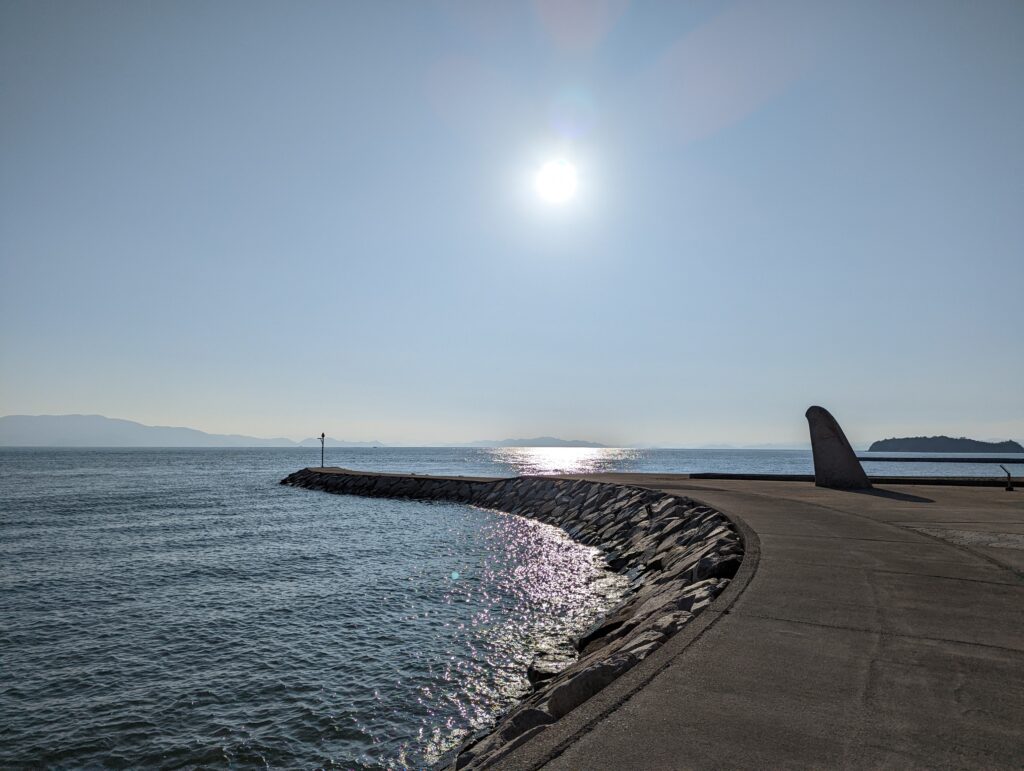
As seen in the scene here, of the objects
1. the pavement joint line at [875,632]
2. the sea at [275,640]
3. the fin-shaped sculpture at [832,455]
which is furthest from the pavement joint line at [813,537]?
the fin-shaped sculpture at [832,455]

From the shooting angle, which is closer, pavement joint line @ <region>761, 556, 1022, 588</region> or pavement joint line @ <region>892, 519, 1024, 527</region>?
pavement joint line @ <region>761, 556, 1022, 588</region>

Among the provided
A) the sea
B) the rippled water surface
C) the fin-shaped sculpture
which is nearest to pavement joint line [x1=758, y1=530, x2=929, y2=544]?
the sea

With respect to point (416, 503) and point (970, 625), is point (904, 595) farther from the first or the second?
point (416, 503)

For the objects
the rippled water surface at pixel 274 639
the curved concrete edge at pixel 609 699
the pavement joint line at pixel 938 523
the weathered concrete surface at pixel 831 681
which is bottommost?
the rippled water surface at pixel 274 639

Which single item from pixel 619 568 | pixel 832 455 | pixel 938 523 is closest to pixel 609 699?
pixel 938 523

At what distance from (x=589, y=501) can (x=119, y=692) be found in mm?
17808

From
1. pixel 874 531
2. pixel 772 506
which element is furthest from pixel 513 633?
pixel 772 506

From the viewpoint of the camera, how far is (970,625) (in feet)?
16.0

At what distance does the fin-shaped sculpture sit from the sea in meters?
9.70

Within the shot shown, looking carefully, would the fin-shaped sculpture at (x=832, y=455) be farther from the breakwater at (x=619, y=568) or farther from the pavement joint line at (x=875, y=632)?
the pavement joint line at (x=875, y=632)

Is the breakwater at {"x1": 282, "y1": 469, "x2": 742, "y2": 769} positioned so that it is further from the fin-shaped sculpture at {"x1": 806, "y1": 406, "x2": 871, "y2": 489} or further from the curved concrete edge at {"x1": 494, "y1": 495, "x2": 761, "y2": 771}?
the fin-shaped sculpture at {"x1": 806, "y1": 406, "x2": 871, "y2": 489}

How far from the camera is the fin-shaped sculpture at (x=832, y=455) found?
18766 millimetres

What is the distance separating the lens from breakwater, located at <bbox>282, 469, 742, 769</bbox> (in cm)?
539

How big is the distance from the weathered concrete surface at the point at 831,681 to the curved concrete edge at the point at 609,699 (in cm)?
1
